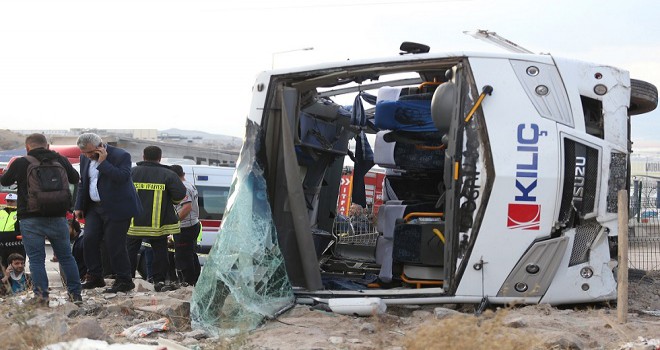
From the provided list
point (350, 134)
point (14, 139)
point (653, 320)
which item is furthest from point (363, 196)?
Result: point (14, 139)

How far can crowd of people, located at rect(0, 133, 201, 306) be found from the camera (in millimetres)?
9016

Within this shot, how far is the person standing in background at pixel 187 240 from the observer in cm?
1188

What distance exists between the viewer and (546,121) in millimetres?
7523

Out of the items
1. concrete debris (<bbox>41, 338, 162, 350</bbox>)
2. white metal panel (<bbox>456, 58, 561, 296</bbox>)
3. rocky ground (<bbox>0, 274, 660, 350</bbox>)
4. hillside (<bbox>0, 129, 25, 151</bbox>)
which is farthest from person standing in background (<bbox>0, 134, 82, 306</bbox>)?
hillside (<bbox>0, 129, 25, 151</bbox>)

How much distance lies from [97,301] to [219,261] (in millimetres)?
2173

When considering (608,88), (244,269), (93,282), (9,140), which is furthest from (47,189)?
(9,140)

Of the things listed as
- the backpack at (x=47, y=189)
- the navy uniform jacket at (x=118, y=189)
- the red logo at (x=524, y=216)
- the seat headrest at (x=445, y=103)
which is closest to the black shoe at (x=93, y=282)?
the navy uniform jacket at (x=118, y=189)

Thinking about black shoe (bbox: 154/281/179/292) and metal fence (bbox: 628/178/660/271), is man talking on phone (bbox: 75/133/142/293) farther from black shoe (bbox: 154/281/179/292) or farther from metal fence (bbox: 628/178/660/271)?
metal fence (bbox: 628/178/660/271)

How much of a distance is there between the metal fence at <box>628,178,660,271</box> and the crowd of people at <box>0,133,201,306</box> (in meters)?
4.68

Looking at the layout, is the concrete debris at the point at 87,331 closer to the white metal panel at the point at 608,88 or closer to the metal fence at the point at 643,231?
the white metal panel at the point at 608,88

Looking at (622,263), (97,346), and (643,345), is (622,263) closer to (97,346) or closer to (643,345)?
(643,345)

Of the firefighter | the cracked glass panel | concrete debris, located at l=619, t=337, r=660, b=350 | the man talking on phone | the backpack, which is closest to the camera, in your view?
concrete debris, located at l=619, t=337, r=660, b=350

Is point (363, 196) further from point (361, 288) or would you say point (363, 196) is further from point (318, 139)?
point (361, 288)

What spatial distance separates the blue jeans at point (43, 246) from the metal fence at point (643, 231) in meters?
5.29
